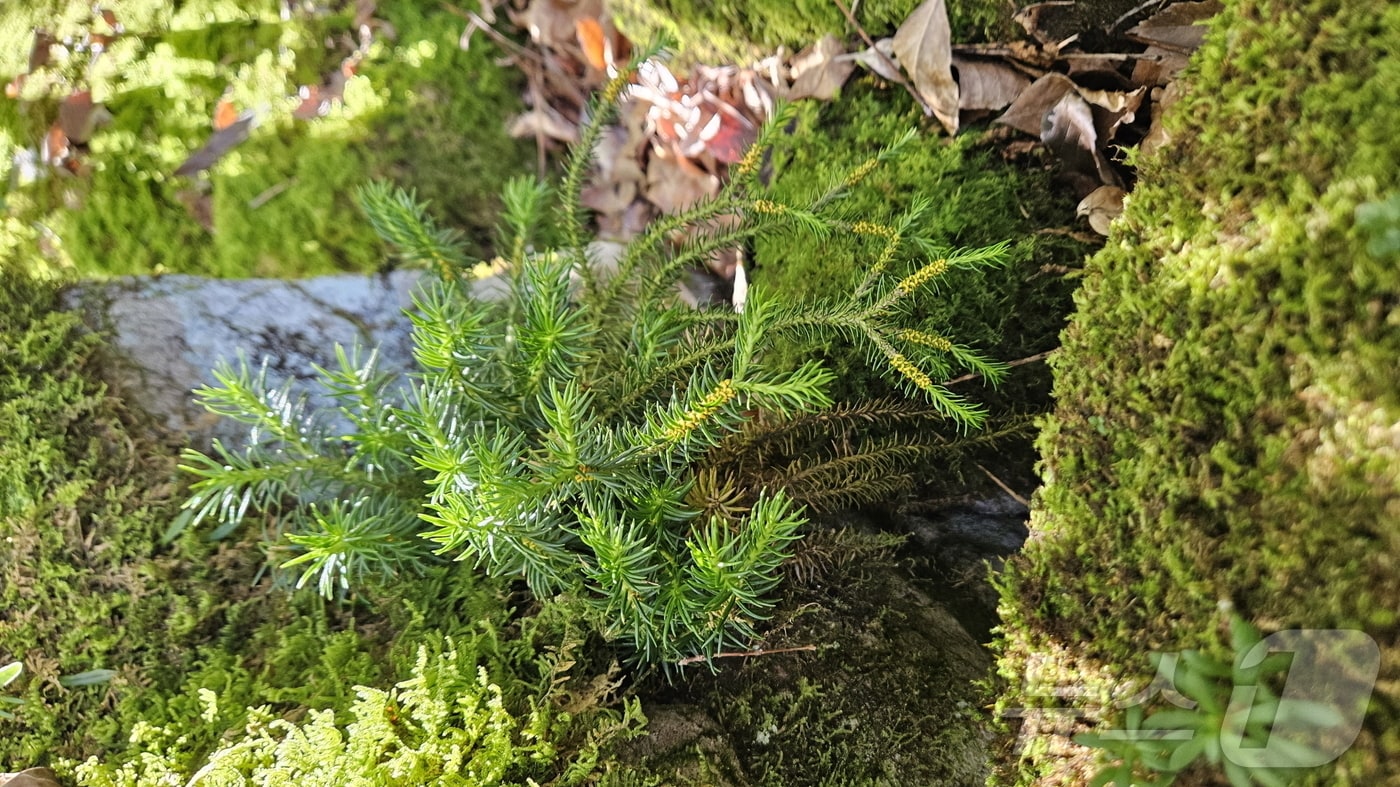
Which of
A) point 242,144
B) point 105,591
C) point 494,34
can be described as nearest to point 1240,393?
point 105,591

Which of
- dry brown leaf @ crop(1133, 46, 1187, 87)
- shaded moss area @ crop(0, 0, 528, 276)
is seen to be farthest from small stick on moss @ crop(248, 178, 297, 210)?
dry brown leaf @ crop(1133, 46, 1187, 87)

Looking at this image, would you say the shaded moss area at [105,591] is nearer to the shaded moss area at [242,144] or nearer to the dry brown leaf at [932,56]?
the shaded moss area at [242,144]

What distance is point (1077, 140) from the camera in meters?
1.66

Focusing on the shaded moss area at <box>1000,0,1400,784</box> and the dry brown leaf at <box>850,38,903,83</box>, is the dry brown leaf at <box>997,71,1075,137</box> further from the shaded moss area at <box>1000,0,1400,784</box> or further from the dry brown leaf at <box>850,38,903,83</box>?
A: the shaded moss area at <box>1000,0,1400,784</box>

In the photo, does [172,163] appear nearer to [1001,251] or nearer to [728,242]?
[728,242]

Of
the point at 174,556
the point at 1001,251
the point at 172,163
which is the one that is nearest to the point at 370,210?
the point at 174,556

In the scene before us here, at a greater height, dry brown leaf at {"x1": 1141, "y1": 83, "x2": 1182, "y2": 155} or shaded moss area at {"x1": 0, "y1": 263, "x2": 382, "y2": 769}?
dry brown leaf at {"x1": 1141, "y1": 83, "x2": 1182, "y2": 155}

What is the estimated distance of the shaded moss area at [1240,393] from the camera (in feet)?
3.06

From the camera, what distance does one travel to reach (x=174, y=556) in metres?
1.90

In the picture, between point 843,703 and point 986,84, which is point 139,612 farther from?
point 986,84

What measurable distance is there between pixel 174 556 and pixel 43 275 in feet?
3.44

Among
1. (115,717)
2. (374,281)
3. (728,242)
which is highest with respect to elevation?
(728,242)

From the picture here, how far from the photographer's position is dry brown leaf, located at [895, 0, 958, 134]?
177cm

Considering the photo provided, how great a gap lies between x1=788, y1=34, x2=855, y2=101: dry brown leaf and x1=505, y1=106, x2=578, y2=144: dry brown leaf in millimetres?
1035
